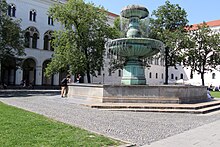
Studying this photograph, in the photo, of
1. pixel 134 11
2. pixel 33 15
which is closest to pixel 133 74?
pixel 134 11

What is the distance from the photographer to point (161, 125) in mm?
8820

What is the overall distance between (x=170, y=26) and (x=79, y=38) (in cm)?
1402

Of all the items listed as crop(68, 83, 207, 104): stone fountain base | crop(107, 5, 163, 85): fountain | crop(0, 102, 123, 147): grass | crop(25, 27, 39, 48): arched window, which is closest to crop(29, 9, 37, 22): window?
crop(25, 27, 39, 48): arched window

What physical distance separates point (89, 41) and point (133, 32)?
13661 mm

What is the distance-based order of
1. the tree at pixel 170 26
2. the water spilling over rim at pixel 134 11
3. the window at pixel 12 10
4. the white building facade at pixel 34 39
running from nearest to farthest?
the water spilling over rim at pixel 134 11, the tree at pixel 170 26, the window at pixel 12 10, the white building facade at pixel 34 39

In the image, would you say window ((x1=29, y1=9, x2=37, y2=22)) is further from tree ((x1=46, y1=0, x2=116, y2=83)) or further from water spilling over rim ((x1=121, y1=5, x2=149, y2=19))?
water spilling over rim ((x1=121, y1=5, x2=149, y2=19))

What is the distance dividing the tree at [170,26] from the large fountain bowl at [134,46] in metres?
20.3

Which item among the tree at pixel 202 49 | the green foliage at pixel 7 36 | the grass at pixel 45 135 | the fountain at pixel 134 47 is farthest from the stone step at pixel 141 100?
the tree at pixel 202 49

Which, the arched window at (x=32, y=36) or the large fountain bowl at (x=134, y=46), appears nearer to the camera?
the large fountain bowl at (x=134, y=46)

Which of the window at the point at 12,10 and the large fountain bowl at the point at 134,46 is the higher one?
the window at the point at 12,10

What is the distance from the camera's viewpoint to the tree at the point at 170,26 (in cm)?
3638

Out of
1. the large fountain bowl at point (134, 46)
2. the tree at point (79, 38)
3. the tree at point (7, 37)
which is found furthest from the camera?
the tree at point (79, 38)

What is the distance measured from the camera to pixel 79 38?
30016 mm

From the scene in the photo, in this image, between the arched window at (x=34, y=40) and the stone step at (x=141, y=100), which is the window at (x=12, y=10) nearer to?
the arched window at (x=34, y=40)
